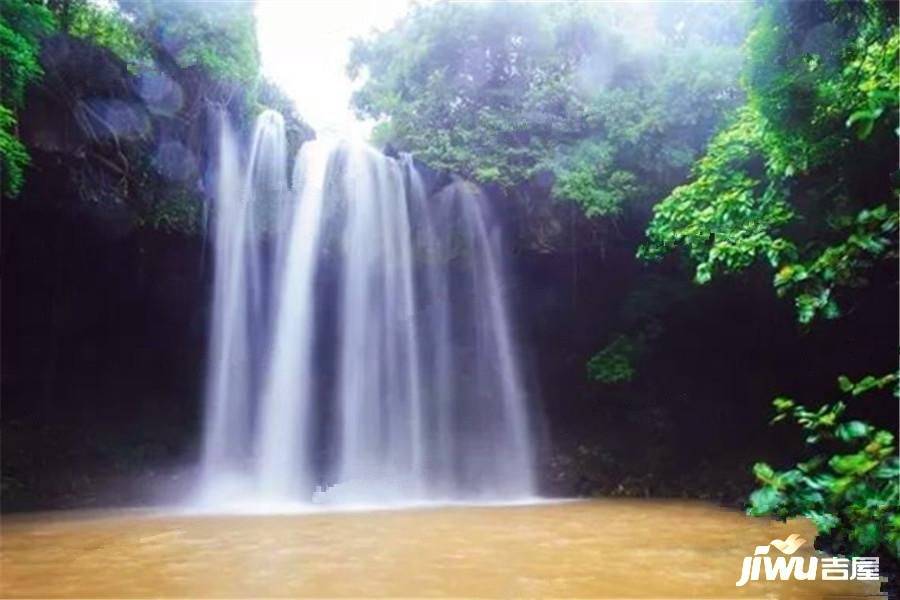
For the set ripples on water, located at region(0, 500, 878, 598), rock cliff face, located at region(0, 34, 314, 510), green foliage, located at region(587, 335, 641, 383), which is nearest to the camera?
ripples on water, located at region(0, 500, 878, 598)

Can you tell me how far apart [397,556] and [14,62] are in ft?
18.6

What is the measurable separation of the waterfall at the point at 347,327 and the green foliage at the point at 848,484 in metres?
9.70

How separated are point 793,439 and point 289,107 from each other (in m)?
9.84

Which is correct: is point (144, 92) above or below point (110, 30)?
below

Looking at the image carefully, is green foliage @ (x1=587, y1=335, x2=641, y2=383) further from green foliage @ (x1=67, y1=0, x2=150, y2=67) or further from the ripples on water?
green foliage @ (x1=67, y1=0, x2=150, y2=67)

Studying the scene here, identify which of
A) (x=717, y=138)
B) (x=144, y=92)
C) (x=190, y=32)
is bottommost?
(x=717, y=138)

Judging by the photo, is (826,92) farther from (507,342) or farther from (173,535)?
(507,342)

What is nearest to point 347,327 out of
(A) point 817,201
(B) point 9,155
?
(B) point 9,155

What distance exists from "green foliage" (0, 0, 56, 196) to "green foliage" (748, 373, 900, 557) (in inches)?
266

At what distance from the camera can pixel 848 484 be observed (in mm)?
1825

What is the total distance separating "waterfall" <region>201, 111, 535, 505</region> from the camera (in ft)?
38.4

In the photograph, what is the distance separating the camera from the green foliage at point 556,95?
11.3 metres

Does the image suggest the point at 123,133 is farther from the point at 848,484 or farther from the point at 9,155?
the point at 848,484

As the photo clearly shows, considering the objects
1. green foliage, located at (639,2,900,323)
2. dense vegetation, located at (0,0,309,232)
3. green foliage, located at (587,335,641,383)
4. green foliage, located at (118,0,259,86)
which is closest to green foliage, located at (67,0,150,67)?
dense vegetation, located at (0,0,309,232)
